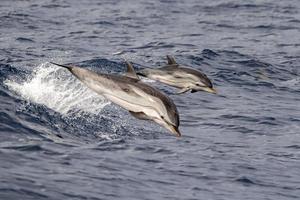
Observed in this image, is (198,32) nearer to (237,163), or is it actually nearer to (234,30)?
(234,30)

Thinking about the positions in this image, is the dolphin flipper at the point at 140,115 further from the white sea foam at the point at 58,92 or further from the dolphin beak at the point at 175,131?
the white sea foam at the point at 58,92

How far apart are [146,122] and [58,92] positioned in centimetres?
243

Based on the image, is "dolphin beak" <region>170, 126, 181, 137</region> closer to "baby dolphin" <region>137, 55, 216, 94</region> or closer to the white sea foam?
"baby dolphin" <region>137, 55, 216, 94</region>

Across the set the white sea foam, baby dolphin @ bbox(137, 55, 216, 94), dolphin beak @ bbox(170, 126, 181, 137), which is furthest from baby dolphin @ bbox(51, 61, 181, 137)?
the white sea foam

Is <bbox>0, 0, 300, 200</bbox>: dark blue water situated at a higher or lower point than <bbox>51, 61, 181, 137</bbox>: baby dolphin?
lower

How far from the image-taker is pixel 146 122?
20.5 metres

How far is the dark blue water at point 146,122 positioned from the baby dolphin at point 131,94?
8.94 feet

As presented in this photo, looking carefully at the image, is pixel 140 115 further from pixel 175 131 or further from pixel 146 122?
pixel 146 122

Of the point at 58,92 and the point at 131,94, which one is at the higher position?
the point at 131,94

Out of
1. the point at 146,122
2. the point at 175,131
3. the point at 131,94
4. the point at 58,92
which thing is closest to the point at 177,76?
the point at 131,94

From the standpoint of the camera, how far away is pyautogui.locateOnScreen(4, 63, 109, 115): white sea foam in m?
20.6

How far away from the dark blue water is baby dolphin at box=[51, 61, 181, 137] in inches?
107

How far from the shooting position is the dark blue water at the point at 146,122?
51.5ft

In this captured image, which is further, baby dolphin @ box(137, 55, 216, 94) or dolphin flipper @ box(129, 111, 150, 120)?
baby dolphin @ box(137, 55, 216, 94)
